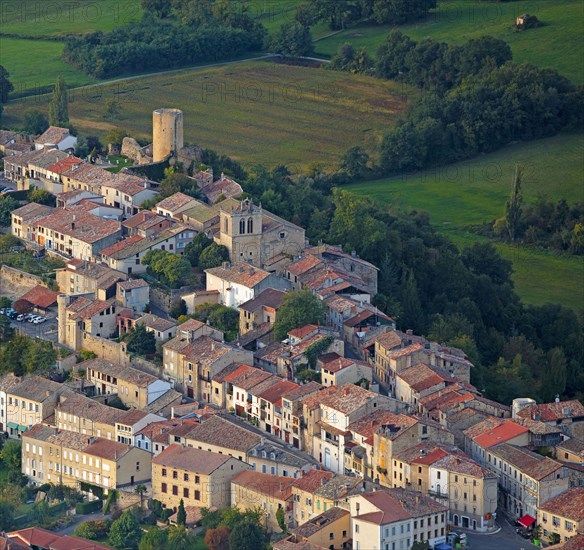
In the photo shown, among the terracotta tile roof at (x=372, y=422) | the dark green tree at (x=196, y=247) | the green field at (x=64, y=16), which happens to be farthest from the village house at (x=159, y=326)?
the green field at (x=64, y=16)

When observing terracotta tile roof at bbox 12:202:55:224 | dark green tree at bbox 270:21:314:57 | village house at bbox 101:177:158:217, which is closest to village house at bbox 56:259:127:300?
terracotta tile roof at bbox 12:202:55:224

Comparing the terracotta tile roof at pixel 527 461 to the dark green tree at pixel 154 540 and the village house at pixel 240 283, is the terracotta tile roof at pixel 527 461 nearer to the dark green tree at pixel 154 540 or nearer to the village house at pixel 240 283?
the dark green tree at pixel 154 540

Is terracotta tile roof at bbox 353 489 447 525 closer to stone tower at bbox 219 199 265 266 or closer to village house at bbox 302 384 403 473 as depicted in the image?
village house at bbox 302 384 403 473

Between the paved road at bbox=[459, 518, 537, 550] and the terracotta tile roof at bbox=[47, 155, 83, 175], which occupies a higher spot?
the terracotta tile roof at bbox=[47, 155, 83, 175]

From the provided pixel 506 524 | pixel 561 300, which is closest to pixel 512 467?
pixel 506 524

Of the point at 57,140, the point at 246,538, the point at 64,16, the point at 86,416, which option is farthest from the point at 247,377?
the point at 64,16

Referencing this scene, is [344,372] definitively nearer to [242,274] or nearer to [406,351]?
[406,351]

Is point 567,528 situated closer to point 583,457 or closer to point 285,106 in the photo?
point 583,457
